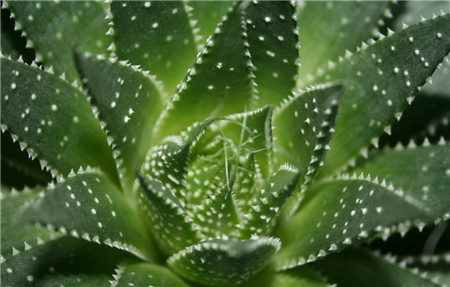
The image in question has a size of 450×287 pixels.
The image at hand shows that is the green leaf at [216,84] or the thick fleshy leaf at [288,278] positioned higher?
the green leaf at [216,84]

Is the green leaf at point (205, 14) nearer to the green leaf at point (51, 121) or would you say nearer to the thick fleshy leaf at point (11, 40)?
the green leaf at point (51, 121)

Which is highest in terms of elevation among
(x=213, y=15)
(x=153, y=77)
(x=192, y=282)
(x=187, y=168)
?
(x=213, y=15)

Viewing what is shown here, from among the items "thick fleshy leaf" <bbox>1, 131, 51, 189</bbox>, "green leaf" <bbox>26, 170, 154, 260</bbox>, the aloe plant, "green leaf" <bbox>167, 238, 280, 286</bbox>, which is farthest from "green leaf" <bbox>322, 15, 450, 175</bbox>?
"thick fleshy leaf" <bbox>1, 131, 51, 189</bbox>

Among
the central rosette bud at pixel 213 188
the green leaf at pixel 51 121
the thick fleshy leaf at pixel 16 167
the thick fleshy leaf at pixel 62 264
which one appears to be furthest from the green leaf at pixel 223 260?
the thick fleshy leaf at pixel 16 167

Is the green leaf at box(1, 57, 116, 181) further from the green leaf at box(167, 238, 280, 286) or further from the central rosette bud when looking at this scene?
the green leaf at box(167, 238, 280, 286)

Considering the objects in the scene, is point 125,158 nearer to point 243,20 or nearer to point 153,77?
point 153,77

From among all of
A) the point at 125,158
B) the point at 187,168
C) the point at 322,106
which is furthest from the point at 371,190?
the point at 125,158

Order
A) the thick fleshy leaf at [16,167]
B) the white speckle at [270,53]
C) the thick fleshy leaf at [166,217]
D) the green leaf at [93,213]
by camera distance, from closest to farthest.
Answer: the green leaf at [93,213], the thick fleshy leaf at [166,217], the white speckle at [270,53], the thick fleshy leaf at [16,167]
